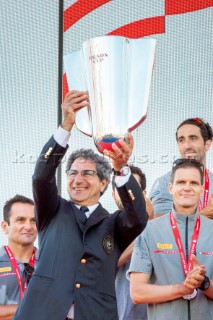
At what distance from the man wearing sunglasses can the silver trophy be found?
61mm

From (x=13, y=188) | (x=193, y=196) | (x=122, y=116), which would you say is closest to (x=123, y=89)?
(x=122, y=116)

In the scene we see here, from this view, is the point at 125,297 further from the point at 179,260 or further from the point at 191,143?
the point at 191,143

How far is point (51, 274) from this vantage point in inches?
107

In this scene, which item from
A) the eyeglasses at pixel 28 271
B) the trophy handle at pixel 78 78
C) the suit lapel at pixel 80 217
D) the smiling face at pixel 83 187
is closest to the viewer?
the trophy handle at pixel 78 78

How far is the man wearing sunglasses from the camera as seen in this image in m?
2.67

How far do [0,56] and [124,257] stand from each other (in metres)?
1.73

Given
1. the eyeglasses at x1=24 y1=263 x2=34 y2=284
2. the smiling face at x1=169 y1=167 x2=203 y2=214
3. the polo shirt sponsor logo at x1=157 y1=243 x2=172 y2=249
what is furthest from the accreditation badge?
the eyeglasses at x1=24 y1=263 x2=34 y2=284

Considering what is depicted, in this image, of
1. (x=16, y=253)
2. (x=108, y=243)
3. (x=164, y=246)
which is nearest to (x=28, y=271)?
(x=16, y=253)

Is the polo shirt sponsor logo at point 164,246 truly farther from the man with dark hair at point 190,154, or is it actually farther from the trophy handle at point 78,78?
the trophy handle at point 78,78

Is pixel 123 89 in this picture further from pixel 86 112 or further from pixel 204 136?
pixel 204 136

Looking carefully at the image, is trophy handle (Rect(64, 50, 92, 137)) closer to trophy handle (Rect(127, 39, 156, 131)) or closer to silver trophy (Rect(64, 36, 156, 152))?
silver trophy (Rect(64, 36, 156, 152))

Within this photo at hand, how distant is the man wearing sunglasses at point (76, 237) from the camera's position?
2672 mm

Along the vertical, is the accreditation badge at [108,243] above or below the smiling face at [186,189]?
below

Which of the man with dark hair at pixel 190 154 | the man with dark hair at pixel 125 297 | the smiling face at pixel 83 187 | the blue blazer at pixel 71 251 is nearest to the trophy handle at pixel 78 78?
the blue blazer at pixel 71 251
